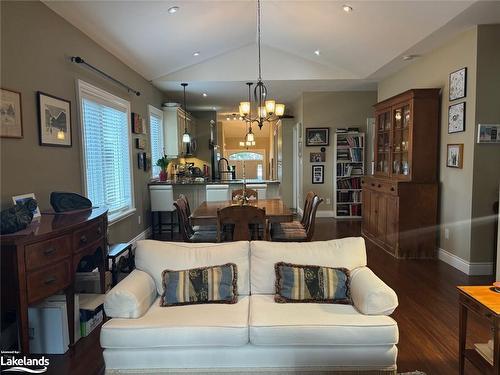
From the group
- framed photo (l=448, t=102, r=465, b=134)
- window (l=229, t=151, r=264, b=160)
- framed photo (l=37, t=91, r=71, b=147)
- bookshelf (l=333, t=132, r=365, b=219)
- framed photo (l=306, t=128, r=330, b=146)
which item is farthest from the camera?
window (l=229, t=151, r=264, b=160)

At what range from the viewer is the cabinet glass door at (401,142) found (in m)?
4.84

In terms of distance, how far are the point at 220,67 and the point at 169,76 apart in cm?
92

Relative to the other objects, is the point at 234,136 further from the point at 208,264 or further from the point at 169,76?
the point at 208,264

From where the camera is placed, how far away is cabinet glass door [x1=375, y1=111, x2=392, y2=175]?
17.7 ft

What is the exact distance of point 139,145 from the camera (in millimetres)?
5594

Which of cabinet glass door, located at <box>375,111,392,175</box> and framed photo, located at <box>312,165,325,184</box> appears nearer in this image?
cabinet glass door, located at <box>375,111,392,175</box>

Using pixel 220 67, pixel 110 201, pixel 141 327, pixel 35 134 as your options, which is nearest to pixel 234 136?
pixel 220 67

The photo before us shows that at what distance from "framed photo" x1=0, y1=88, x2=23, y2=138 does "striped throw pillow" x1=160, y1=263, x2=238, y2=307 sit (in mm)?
1513

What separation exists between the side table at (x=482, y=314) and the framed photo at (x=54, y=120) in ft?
10.9

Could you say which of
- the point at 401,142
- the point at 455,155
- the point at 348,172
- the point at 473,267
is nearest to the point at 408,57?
the point at 401,142

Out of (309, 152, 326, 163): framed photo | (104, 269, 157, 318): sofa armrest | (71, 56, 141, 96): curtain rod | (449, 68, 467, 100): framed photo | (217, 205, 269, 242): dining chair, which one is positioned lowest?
(104, 269, 157, 318): sofa armrest

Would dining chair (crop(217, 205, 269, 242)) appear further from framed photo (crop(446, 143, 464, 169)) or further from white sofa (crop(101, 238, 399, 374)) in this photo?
framed photo (crop(446, 143, 464, 169))

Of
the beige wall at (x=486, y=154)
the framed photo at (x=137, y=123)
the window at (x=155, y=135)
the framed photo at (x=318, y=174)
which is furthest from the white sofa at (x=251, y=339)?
the framed photo at (x=318, y=174)

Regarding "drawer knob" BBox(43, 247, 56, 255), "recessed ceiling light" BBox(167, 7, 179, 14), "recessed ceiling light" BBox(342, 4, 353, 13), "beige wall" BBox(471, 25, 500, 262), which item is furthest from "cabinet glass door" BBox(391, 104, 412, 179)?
"drawer knob" BBox(43, 247, 56, 255)
